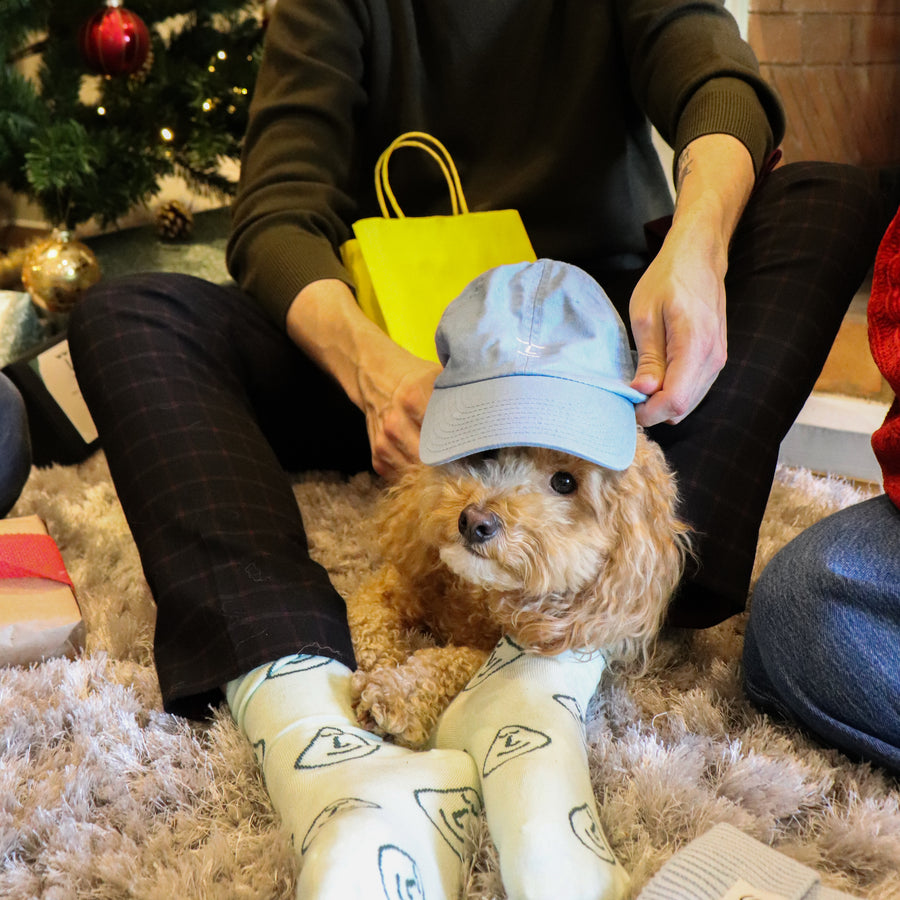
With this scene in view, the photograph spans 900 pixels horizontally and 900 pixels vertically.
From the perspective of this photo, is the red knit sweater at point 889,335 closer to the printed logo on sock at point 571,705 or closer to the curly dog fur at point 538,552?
the curly dog fur at point 538,552

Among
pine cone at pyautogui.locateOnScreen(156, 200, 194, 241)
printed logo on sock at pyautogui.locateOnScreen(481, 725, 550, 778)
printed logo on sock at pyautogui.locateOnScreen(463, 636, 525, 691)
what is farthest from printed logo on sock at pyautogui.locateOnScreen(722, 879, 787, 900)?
pine cone at pyautogui.locateOnScreen(156, 200, 194, 241)

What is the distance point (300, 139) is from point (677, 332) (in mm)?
659

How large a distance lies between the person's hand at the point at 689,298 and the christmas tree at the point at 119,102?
1404 millimetres

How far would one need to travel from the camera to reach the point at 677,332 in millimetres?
802

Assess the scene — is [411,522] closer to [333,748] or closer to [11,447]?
[333,748]

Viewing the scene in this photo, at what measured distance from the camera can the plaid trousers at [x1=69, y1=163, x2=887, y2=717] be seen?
86cm

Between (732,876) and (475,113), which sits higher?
(475,113)

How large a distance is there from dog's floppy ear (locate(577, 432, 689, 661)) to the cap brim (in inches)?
1.7

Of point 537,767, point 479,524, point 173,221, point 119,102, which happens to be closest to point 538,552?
point 479,524

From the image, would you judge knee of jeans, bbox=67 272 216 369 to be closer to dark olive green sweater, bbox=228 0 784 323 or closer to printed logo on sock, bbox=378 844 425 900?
dark olive green sweater, bbox=228 0 784 323

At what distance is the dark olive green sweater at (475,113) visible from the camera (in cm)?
120

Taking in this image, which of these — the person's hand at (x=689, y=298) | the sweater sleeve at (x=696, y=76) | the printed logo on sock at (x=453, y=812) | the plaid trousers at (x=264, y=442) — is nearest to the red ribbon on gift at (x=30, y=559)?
the plaid trousers at (x=264, y=442)

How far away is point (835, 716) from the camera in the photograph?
2.64ft

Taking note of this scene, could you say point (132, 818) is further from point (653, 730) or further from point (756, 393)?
point (756, 393)
